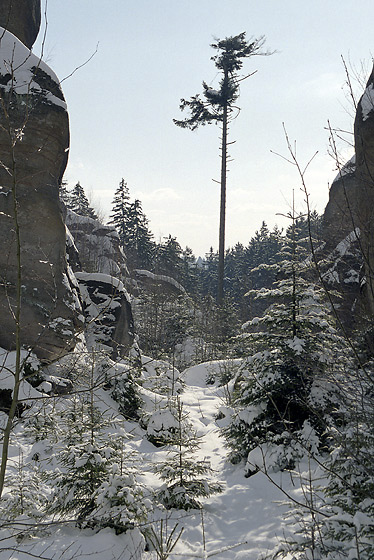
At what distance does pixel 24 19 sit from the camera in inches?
596

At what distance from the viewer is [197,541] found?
4.35m

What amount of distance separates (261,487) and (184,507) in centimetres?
124

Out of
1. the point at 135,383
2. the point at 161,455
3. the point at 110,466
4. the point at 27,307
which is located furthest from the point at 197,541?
the point at 27,307

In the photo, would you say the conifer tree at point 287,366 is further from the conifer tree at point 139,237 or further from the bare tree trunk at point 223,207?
the conifer tree at point 139,237

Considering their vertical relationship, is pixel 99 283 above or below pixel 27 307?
above

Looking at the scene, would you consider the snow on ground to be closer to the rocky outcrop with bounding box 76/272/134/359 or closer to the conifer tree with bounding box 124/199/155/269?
the rocky outcrop with bounding box 76/272/134/359

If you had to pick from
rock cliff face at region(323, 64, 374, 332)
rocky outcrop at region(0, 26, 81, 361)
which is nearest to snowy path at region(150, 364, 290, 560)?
rock cliff face at region(323, 64, 374, 332)

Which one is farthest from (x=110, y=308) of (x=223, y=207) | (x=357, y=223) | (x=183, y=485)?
(x=357, y=223)

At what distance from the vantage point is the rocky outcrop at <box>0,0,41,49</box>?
13990 mm

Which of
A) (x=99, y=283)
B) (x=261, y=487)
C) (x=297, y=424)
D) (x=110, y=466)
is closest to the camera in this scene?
(x=110, y=466)

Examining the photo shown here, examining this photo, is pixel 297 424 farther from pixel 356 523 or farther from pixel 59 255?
pixel 59 255

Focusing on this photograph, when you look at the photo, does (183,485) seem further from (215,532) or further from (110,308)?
(110,308)

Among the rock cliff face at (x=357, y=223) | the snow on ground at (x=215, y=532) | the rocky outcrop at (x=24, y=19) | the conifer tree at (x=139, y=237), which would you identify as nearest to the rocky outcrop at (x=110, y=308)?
the rock cliff face at (x=357, y=223)

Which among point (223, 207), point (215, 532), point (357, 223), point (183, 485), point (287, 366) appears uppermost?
point (223, 207)
